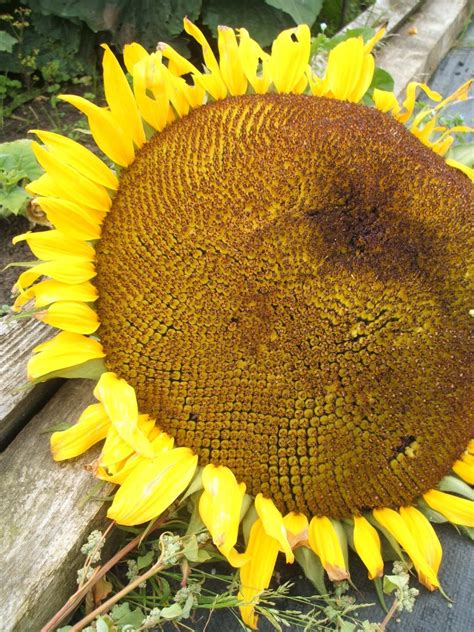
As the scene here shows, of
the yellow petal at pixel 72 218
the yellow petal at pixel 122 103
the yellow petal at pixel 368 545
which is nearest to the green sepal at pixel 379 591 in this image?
the yellow petal at pixel 368 545

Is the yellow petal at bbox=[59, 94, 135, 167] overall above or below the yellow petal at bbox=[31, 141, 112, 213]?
above

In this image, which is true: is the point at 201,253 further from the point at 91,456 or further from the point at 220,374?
the point at 91,456

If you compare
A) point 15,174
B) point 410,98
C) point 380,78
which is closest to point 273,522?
point 410,98

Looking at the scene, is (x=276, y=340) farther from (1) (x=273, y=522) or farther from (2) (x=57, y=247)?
(2) (x=57, y=247)

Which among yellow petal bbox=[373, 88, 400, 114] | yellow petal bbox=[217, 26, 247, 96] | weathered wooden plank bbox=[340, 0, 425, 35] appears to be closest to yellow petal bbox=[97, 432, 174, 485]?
yellow petal bbox=[217, 26, 247, 96]

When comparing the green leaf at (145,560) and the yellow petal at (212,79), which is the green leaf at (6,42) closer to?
the yellow petal at (212,79)

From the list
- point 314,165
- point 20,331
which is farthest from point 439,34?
point 20,331

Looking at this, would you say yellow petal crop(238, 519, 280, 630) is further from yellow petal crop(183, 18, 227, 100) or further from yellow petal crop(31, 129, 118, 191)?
yellow petal crop(183, 18, 227, 100)
